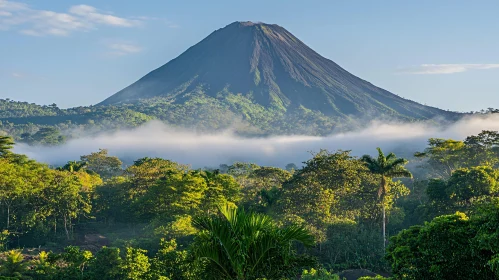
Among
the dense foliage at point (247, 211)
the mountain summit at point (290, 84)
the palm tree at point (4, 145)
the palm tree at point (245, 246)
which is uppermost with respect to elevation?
the mountain summit at point (290, 84)

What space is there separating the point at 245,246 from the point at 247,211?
23228 millimetres

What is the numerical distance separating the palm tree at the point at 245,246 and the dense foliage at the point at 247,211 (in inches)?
272

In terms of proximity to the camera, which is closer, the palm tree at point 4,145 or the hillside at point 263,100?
the palm tree at point 4,145

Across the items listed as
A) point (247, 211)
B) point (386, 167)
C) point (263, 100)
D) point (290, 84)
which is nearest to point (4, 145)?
point (247, 211)

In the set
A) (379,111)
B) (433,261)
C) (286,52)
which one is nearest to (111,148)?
(286,52)

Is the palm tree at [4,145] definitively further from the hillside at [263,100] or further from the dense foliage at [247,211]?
the hillside at [263,100]

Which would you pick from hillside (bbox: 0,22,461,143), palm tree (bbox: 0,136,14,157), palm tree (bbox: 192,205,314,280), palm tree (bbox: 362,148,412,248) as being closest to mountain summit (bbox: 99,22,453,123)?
hillside (bbox: 0,22,461,143)

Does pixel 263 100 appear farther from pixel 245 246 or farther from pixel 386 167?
pixel 245 246

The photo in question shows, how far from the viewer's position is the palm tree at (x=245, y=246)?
6.24 metres

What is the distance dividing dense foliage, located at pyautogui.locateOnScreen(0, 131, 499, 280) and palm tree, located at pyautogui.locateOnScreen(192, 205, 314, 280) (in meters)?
6.92

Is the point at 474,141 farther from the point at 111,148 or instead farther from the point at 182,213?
the point at 111,148

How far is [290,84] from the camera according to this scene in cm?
18512

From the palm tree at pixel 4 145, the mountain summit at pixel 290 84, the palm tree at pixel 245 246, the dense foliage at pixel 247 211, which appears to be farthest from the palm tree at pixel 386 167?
the mountain summit at pixel 290 84

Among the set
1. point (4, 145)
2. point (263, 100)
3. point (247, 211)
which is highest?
point (263, 100)
